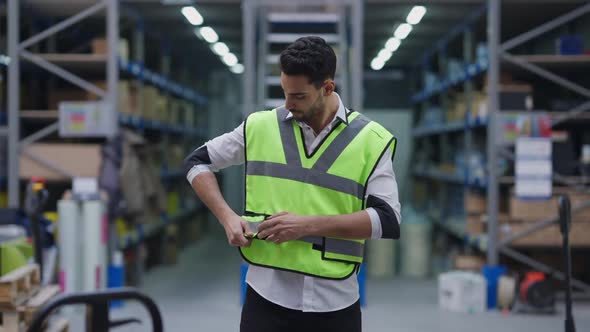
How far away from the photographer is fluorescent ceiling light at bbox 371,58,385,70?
40.2 ft

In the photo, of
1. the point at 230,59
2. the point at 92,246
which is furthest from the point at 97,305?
the point at 230,59

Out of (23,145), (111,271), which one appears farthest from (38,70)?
(111,271)

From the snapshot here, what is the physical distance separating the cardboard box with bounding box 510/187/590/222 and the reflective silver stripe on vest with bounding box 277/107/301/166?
190 inches

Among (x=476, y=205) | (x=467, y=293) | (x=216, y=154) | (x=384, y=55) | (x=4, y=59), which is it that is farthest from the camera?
(x=384, y=55)

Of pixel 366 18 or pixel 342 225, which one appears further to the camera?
pixel 366 18

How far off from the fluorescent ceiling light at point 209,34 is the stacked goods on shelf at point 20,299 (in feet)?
17.9

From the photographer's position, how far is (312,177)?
2.18m

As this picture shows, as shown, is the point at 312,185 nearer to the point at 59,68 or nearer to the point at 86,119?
the point at 86,119

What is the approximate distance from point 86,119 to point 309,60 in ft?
16.6

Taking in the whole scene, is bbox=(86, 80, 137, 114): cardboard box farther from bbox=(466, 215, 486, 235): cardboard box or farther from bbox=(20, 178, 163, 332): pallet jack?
bbox=(20, 178, 163, 332): pallet jack

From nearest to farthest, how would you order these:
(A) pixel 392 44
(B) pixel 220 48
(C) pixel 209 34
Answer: (C) pixel 209 34 < (A) pixel 392 44 < (B) pixel 220 48

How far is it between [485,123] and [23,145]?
14.5ft

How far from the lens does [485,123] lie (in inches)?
274

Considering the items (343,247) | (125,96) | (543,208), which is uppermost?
(125,96)
